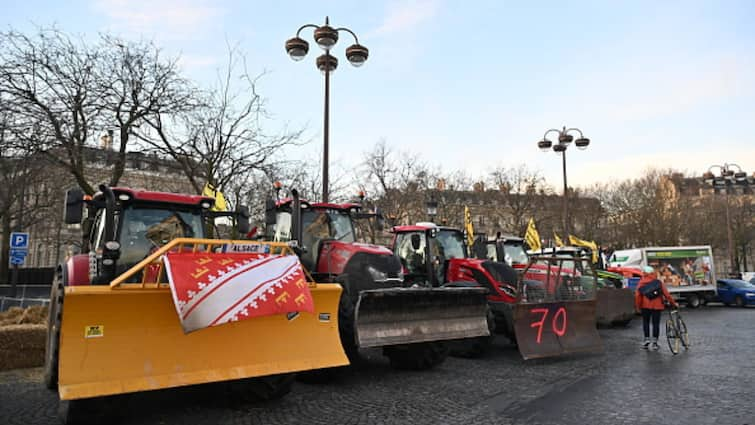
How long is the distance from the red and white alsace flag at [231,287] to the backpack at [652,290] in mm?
8656

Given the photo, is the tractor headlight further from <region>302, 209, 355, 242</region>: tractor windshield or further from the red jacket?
<region>302, 209, 355, 242</region>: tractor windshield

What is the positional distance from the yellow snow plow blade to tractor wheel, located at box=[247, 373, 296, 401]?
37cm

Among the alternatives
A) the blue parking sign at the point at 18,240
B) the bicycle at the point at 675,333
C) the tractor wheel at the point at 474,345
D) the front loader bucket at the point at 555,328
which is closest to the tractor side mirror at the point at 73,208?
the tractor wheel at the point at 474,345

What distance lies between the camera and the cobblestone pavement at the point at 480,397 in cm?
571

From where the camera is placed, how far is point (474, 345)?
390 inches

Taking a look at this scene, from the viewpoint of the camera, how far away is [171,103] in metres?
14.1

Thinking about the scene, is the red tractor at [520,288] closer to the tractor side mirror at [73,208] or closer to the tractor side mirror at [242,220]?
the tractor side mirror at [242,220]

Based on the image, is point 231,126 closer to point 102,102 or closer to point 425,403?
point 102,102

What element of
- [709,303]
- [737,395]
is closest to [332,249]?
[737,395]

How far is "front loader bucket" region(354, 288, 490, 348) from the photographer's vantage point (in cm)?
742

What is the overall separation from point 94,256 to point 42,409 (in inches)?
74.0

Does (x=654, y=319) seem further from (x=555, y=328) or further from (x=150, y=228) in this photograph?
(x=150, y=228)

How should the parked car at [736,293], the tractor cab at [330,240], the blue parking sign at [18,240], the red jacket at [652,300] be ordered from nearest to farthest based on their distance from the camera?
the tractor cab at [330,240] < the red jacket at [652,300] < the blue parking sign at [18,240] < the parked car at [736,293]

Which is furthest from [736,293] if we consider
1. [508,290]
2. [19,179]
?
[19,179]
